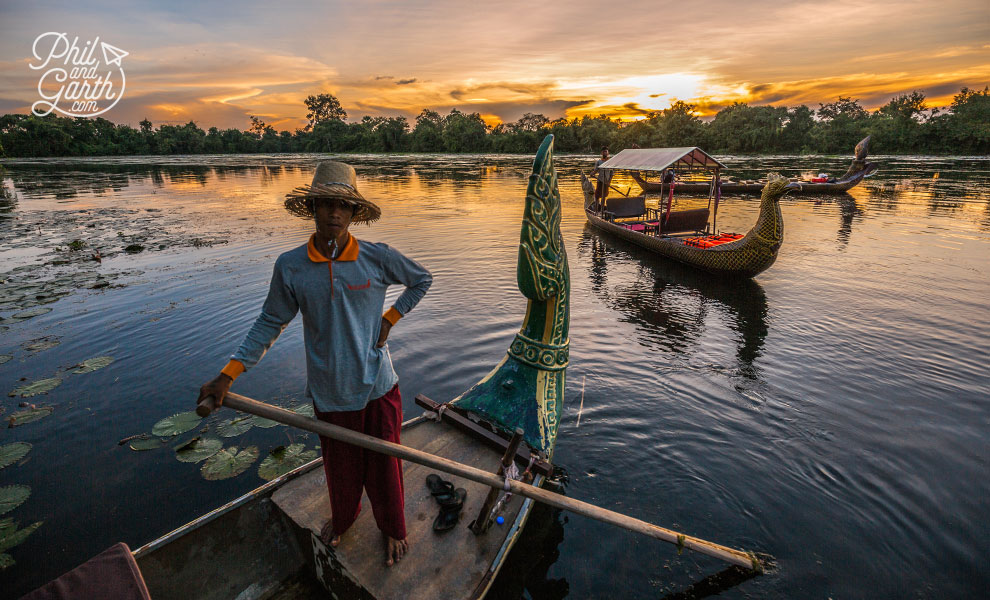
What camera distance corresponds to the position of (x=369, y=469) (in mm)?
2543

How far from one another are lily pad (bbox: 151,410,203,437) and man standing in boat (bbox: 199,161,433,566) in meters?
3.62

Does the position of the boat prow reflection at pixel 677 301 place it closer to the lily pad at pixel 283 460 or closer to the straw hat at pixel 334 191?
the lily pad at pixel 283 460

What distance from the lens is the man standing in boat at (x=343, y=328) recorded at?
2.15m

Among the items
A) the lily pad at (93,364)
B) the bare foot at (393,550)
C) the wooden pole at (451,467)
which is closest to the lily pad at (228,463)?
the bare foot at (393,550)

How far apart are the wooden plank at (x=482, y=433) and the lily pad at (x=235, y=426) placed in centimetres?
254

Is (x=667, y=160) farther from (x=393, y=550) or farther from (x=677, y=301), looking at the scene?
(x=393, y=550)

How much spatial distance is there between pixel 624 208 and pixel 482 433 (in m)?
14.0

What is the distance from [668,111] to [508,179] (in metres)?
58.7

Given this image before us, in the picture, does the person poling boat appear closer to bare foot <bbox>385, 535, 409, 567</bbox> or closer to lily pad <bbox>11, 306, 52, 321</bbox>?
bare foot <bbox>385, 535, 409, 567</bbox>

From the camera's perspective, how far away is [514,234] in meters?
14.8

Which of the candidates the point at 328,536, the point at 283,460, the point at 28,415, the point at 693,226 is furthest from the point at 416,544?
the point at 693,226

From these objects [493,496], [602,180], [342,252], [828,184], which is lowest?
[493,496]

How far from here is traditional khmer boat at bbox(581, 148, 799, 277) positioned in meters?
8.97

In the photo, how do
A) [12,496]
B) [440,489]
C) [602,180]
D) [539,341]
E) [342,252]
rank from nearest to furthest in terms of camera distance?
[342,252], [440,489], [539,341], [12,496], [602,180]
